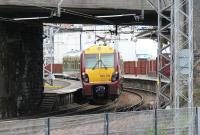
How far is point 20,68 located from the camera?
31797 millimetres

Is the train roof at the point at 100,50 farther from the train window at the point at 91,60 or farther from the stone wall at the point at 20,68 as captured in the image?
the stone wall at the point at 20,68

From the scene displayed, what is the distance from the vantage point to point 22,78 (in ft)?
105

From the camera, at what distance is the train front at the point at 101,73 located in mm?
34531

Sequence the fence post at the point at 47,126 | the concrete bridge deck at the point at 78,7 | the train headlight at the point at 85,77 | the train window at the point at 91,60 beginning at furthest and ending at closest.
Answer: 1. the train window at the point at 91,60
2. the train headlight at the point at 85,77
3. the concrete bridge deck at the point at 78,7
4. the fence post at the point at 47,126

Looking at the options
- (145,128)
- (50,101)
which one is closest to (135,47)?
(50,101)

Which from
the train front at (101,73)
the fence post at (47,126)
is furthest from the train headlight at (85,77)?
the fence post at (47,126)

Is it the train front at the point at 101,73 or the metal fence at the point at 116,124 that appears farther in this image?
the train front at the point at 101,73

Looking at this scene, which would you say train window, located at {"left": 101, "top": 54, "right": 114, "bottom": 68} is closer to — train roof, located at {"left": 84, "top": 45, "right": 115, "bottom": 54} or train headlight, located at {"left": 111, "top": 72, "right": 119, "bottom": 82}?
train roof, located at {"left": 84, "top": 45, "right": 115, "bottom": 54}

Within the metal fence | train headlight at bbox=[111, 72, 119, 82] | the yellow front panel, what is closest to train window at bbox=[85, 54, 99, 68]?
the yellow front panel

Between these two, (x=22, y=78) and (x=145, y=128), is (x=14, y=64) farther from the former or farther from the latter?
(x=145, y=128)

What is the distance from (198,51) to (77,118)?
35.0 ft

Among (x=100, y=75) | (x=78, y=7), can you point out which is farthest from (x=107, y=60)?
(x=78, y=7)

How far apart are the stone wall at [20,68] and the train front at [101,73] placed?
2.70m

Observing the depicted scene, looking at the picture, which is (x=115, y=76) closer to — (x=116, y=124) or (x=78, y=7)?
(x=78, y=7)
